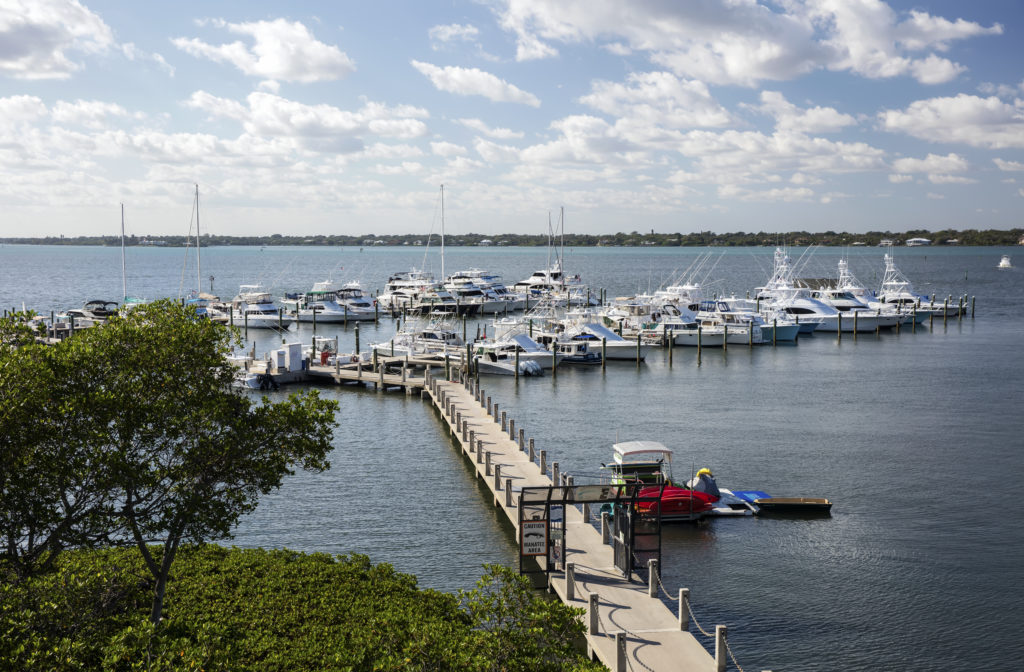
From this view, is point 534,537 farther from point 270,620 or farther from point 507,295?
point 507,295

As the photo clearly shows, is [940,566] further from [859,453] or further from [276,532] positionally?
[276,532]

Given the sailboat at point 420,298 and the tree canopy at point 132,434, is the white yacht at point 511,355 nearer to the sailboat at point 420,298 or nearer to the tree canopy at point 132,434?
the sailboat at point 420,298

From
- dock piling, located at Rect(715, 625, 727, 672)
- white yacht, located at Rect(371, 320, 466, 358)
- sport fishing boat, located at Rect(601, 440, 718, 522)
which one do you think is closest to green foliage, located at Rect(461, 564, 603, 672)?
dock piling, located at Rect(715, 625, 727, 672)

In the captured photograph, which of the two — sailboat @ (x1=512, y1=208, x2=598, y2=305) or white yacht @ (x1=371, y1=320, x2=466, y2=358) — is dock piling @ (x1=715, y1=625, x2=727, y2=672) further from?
sailboat @ (x1=512, y1=208, x2=598, y2=305)

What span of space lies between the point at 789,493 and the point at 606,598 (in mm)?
14552

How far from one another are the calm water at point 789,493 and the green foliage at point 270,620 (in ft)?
15.1

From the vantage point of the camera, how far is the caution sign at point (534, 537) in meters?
23.4

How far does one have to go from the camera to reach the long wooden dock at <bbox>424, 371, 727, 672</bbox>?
1803 centimetres

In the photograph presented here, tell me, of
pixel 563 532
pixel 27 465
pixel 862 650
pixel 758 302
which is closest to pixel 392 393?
pixel 563 532

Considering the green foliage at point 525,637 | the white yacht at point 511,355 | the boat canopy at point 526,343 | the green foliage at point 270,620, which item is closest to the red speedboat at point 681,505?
the green foliage at point 270,620

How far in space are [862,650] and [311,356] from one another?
152 feet

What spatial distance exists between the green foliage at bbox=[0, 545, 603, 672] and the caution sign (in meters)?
1.92

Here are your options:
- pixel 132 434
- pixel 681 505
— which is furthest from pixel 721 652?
pixel 681 505

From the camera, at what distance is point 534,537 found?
2348 centimetres
